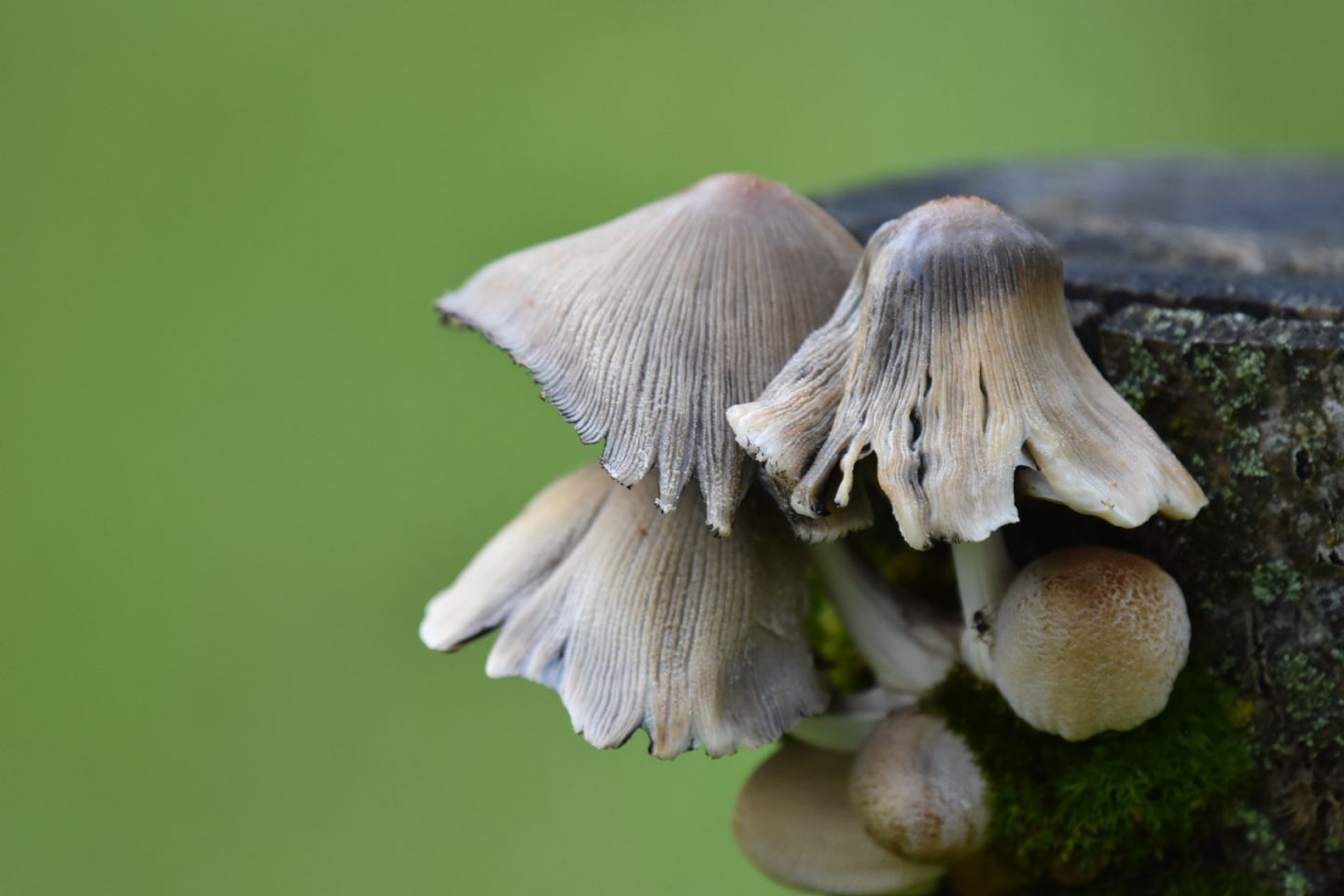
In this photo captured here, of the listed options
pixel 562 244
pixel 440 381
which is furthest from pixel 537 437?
pixel 562 244

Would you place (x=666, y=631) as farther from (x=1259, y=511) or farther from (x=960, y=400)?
(x=1259, y=511)

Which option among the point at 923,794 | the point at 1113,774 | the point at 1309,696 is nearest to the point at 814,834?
the point at 923,794

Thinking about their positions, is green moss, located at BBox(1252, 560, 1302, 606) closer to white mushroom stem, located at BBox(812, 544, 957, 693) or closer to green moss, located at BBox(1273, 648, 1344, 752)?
green moss, located at BBox(1273, 648, 1344, 752)

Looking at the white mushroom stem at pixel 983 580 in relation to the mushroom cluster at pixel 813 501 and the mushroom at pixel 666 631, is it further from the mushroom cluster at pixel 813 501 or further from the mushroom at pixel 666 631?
the mushroom at pixel 666 631

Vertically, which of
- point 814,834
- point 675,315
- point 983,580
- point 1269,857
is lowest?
point 1269,857

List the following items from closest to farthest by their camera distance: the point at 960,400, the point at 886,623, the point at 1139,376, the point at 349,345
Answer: the point at 960,400 → the point at 1139,376 → the point at 886,623 → the point at 349,345

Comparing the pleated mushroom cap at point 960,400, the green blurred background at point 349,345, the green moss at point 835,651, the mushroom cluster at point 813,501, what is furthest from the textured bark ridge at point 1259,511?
the green blurred background at point 349,345

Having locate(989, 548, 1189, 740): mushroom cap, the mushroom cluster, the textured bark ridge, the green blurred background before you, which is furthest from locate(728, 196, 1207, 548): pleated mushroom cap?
the green blurred background

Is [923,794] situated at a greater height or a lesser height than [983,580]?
lesser

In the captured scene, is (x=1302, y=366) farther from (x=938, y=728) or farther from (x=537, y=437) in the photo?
(x=537, y=437)
